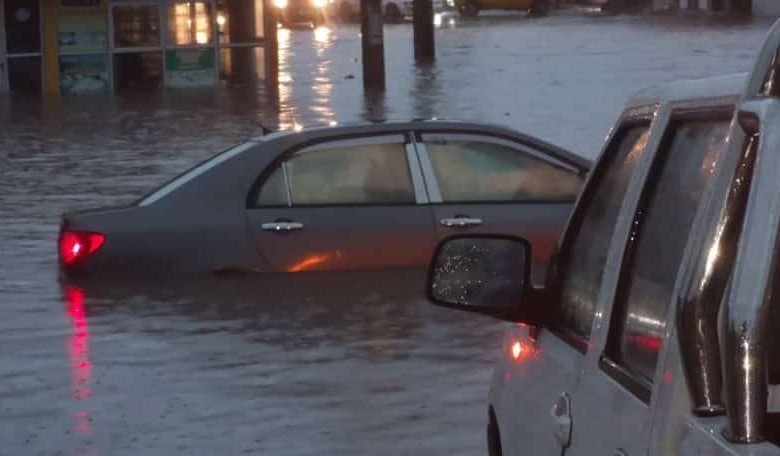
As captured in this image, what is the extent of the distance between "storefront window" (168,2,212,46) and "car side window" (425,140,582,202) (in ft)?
88.0

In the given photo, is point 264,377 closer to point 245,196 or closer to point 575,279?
point 245,196

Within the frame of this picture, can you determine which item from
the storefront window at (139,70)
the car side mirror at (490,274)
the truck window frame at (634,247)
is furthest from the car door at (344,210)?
the storefront window at (139,70)

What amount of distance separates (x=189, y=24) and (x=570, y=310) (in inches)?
1350

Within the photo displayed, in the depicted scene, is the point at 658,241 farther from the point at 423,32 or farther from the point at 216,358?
the point at 423,32

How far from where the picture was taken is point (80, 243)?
11602 mm

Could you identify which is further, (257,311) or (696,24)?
(696,24)

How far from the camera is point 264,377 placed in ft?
31.0

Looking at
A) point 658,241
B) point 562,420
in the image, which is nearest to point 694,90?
point 658,241

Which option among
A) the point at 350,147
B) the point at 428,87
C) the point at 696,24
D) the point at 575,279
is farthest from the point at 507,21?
the point at 575,279

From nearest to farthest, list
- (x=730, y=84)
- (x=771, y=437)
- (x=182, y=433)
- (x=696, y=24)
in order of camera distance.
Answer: (x=771, y=437) → (x=730, y=84) → (x=182, y=433) → (x=696, y=24)

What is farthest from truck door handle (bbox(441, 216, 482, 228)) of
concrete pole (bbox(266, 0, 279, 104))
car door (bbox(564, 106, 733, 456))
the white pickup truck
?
concrete pole (bbox(266, 0, 279, 104))

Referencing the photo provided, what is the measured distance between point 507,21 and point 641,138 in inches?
2738

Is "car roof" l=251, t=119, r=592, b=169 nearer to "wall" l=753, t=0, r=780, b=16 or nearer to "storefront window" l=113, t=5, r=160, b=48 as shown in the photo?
"storefront window" l=113, t=5, r=160, b=48

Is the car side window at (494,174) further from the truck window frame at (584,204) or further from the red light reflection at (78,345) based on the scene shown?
the truck window frame at (584,204)
